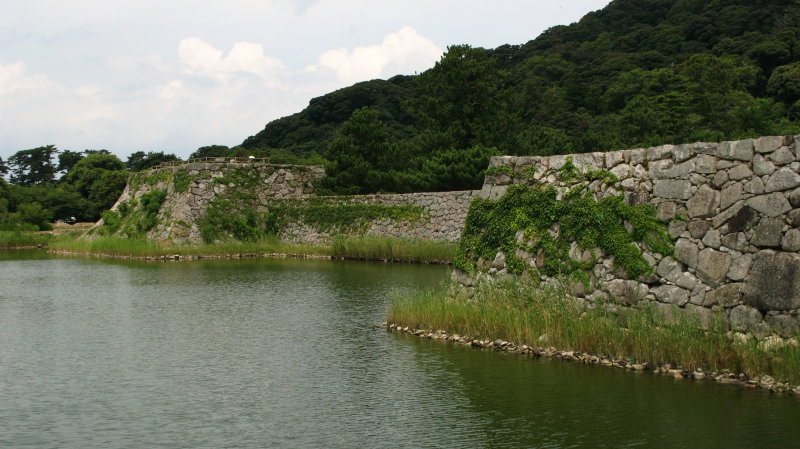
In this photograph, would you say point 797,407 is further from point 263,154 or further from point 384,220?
point 263,154

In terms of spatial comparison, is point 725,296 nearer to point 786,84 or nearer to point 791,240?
point 791,240

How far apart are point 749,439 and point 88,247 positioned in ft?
119

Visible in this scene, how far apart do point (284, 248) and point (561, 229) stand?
24.3 metres

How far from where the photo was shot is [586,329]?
38.3ft

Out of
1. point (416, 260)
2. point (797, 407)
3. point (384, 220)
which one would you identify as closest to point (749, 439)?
point (797, 407)

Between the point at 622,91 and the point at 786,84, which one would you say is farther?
the point at 622,91

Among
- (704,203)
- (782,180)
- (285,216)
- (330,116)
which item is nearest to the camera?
(782,180)

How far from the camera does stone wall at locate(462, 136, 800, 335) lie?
1021cm

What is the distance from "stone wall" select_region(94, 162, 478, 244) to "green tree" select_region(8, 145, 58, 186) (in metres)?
42.5

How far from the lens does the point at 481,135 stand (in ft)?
139

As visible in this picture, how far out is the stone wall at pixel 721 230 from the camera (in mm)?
10211

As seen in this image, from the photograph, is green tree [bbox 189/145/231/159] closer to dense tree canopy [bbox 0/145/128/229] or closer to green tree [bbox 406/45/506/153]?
dense tree canopy [bbox 0/145/128/229]

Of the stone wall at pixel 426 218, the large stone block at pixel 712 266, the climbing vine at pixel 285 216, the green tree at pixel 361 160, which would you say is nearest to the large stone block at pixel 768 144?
the large stone block at pixel 712 266

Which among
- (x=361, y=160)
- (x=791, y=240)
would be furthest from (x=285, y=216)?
(x=791, y=240)
